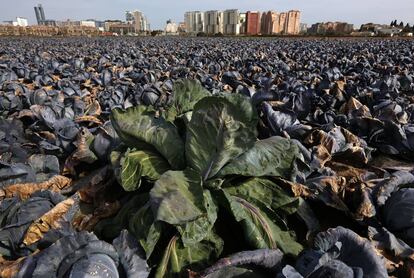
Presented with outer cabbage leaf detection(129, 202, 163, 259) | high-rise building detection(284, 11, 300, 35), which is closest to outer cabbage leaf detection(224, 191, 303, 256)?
outer cabbage leaf detection(129, 202, 163, 259)

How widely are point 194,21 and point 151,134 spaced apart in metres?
148

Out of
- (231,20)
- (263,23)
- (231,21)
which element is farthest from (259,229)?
(231,20)

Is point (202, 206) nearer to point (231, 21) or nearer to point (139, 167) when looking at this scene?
point (139, 167)

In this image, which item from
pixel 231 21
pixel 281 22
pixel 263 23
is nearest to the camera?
pixel 281 22

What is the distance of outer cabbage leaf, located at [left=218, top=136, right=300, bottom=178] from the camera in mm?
2400

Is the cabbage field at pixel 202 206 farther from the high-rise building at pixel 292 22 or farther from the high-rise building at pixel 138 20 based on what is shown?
the high-rise building at pixel 138 20

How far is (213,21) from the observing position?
128750mm

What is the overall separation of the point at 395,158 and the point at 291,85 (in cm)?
A: 308

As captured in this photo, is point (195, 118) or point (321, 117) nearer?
Answer: point (195, 118)

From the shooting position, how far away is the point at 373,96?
20.8 feet

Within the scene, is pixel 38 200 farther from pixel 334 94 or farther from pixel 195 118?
pixel 334 94

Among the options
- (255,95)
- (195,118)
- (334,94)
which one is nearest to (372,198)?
(195,118)

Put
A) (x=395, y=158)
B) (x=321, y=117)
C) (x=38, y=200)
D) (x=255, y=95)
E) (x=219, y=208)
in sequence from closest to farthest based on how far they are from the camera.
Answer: (x=219, y=208), (x=38, y=200), (x=395, y=158), (x=321, y=117), (x=255, y=95)

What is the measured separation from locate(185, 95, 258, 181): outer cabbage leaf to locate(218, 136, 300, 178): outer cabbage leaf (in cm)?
8
